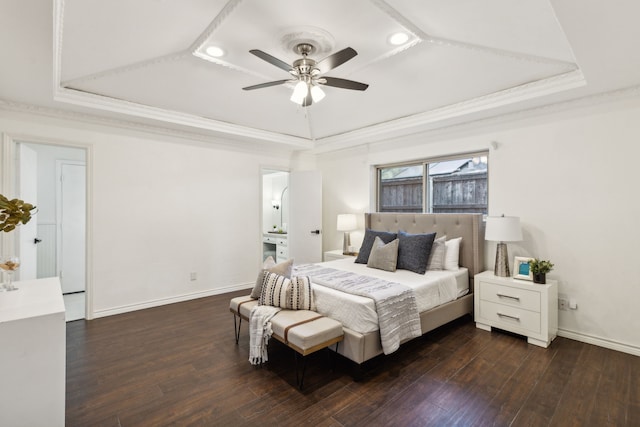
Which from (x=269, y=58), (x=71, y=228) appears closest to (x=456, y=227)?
(x=269, y=58)

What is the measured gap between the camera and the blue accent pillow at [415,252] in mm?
3504

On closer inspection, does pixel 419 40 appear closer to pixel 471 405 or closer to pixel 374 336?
pixel 374 336

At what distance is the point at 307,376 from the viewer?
2418 millimetres

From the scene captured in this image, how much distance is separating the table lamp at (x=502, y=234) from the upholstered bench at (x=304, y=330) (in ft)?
6.48

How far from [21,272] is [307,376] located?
355 cm

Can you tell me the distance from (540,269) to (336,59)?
2716 millimetres

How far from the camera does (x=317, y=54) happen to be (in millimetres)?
2688

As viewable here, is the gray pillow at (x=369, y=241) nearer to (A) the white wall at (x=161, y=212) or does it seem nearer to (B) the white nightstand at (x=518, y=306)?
(B) the white nightstand at (x=518, y=306)

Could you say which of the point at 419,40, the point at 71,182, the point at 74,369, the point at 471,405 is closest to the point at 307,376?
the point at 471,405

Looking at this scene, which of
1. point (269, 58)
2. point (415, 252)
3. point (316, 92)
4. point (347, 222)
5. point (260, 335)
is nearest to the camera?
point (269, 58)

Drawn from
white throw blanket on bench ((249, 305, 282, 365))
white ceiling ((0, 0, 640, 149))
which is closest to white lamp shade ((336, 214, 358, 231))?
Result: white ceiling ((0, 0, 640, 149))

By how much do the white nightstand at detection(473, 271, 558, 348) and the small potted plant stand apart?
0.06 m

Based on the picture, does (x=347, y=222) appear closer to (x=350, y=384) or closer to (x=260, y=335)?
(x=260, y=335)

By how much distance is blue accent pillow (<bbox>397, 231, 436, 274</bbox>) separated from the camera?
11.5ft
